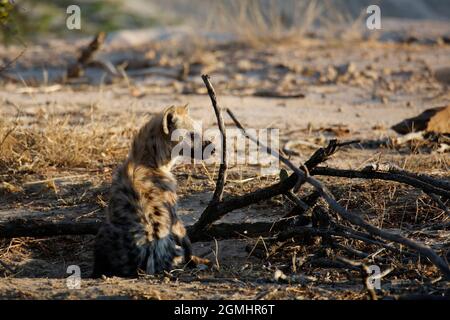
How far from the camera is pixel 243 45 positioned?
12844mm

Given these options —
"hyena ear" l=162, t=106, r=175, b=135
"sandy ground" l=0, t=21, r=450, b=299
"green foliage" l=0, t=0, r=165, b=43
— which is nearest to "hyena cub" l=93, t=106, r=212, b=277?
"hyena ear" l=162, t=106, r=175, b=135

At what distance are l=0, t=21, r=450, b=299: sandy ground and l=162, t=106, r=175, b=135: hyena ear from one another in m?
0.83

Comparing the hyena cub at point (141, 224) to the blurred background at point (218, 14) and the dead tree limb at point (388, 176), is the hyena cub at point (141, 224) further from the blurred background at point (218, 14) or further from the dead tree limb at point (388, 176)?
the blurred background at point (218, 14)

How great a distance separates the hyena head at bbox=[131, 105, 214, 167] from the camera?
560cm

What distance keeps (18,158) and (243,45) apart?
20.1 ft

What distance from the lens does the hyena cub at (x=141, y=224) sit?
524 centimetres

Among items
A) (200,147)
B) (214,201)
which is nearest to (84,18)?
(200,147)

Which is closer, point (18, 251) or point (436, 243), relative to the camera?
point (436, 243)

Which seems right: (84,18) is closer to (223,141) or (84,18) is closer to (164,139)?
(164,139)

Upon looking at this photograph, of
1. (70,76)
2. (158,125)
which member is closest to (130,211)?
(158,125)

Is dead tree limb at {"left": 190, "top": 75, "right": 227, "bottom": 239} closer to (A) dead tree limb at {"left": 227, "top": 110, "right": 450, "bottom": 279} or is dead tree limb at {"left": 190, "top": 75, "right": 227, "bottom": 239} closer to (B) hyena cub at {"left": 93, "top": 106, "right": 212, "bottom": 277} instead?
(B) hyena cub at {"left": 93, "top": 106, "right": 212, "bottom": 277}

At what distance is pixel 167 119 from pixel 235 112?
3966mm

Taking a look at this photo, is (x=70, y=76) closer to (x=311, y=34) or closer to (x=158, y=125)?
(x=311, y=34)

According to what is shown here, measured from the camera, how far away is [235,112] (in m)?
9.59
